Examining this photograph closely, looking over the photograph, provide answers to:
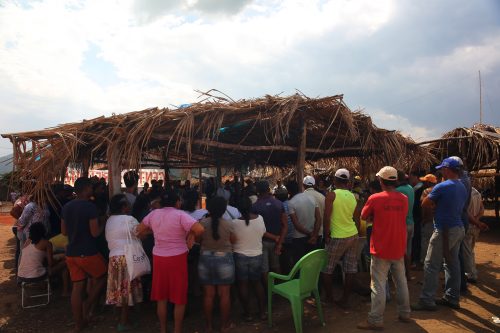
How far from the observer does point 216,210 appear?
3705 mm

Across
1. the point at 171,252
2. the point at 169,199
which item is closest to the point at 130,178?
the point at 169,199

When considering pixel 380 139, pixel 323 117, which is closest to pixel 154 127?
pixel 323 117

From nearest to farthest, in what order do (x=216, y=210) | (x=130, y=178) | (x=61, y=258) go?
1. (x=216, y=210)
2. (x=61, y=258)
3. (x=130, y=178)

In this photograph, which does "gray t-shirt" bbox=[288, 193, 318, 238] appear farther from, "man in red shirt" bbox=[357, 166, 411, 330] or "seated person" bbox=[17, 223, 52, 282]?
"seated person" bbox=[17, 223, 52, 282]

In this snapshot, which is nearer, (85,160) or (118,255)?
(118,255)

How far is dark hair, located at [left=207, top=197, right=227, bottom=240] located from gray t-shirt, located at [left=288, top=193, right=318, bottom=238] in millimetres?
1294

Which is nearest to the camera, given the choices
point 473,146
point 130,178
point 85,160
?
point 130,178

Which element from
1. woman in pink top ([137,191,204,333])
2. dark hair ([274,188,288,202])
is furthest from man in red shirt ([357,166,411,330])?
woman in pink top ([137,191,204,333])

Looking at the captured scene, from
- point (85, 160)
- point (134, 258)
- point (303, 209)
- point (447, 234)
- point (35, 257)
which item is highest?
point (85, 160)

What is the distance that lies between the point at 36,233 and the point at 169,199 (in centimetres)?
272

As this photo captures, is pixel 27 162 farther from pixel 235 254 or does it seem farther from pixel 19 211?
pixel 235 254

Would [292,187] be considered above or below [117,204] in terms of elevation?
above

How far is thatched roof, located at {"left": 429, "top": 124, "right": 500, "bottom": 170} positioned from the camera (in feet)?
28.9

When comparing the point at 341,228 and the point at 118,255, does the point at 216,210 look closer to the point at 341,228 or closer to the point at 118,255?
the point at 118,255
